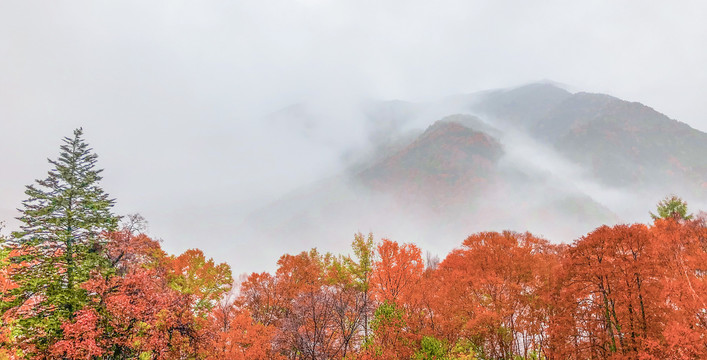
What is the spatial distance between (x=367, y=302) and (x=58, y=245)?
93.2 feet

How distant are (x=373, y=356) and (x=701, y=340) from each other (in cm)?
2095

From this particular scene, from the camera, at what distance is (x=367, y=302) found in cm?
2816

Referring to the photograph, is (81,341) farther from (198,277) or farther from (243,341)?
(198,277)

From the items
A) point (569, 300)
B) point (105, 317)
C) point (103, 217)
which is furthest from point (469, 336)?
point (103, 217)

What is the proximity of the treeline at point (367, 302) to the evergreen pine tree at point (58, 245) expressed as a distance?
0.11 metres

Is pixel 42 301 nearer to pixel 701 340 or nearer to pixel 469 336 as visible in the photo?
pixel 469 336

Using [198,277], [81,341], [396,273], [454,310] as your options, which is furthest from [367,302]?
[198,277]

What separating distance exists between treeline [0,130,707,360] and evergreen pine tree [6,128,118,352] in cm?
11

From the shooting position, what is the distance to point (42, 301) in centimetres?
2531

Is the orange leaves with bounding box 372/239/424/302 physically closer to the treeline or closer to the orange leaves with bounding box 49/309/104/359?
the treeline

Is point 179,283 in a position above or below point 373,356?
above

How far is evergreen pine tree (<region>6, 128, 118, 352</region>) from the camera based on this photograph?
24812mm

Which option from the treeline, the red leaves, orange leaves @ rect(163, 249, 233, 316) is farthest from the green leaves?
orange leaves @ rect(163, 249, 233, 316)

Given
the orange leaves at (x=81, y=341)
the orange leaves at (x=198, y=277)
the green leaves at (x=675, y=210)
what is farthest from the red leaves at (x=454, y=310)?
the green leaves at (x=675, y=210)
